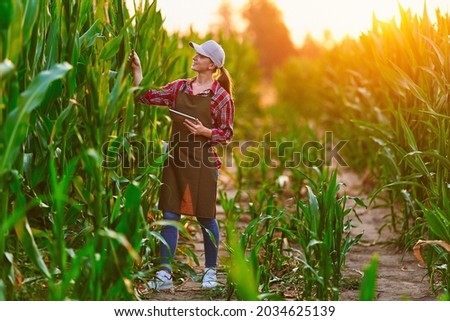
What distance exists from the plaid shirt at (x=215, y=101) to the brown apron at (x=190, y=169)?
4 centimetres

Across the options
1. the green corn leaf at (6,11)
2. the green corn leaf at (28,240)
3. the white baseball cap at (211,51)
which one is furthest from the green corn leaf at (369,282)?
the white baseball cap at (211,51)

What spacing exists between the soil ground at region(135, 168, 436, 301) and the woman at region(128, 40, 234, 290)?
18 centimetres

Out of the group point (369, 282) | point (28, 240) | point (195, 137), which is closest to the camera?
point (369, 282)

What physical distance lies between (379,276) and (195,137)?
3.69ft

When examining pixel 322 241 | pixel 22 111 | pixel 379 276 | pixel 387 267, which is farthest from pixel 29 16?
pixel 387 267

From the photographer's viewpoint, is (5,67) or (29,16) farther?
(29,16)

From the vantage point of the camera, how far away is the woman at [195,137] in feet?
11.8

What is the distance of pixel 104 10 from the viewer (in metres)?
3.78

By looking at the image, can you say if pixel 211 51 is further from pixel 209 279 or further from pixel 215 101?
pixel 209 279

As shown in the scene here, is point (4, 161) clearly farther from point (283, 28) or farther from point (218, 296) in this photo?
point (283, 28)

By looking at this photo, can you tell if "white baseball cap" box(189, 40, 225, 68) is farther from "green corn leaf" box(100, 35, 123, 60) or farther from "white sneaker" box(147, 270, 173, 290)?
"white sneaker" box(147, 270, 173, 290)

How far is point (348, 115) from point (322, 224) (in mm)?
4247

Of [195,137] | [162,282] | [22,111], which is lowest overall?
[162,282]

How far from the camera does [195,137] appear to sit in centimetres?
359
